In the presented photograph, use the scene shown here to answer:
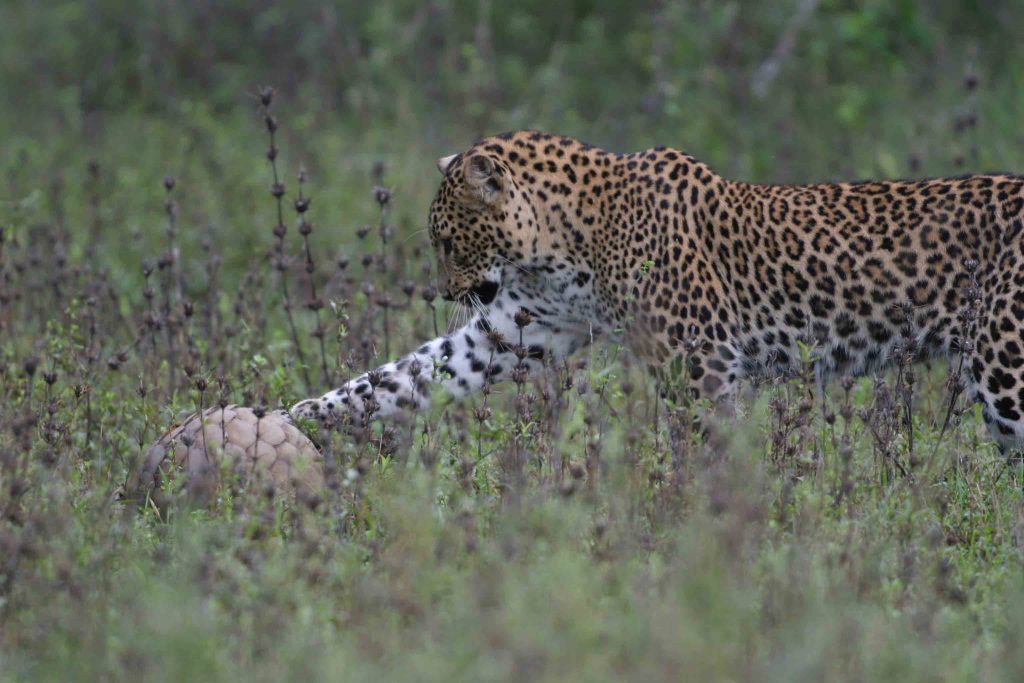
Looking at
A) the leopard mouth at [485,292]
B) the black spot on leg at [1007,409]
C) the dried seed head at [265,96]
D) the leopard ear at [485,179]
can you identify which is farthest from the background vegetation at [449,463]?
the dried seed head at [265,96]

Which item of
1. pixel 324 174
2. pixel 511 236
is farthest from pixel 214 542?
pixel 324 174

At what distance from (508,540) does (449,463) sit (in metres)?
1.89

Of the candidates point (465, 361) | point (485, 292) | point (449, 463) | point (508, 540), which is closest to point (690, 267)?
point (485, 292)

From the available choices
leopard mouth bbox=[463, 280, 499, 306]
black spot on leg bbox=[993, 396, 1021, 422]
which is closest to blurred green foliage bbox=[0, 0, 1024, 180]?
leopard mouth bbox=[463, 280, 499, 306]

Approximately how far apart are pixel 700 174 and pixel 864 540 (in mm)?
2578

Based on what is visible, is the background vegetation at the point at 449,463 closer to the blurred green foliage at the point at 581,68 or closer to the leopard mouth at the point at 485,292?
the blurred green foliage at the point at 581,68

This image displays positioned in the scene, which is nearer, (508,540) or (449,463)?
(508,540)

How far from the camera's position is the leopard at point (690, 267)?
23.3 ft

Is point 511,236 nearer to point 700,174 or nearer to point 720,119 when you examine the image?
point 700,174

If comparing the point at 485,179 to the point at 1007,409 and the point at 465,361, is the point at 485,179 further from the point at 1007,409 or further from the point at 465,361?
the point at 1007,409

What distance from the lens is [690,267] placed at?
731cm

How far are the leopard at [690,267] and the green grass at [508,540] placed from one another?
27 centimetres

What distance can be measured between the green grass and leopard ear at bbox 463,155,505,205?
2.88 feet

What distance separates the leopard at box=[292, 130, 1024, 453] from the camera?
23.3 feet
